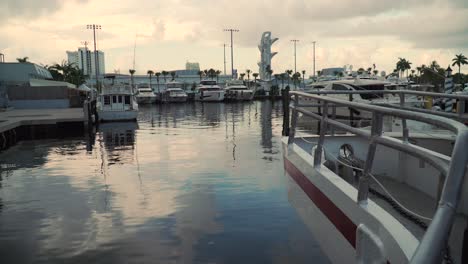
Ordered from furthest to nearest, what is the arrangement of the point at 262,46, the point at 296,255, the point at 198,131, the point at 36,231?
the point at 262,46, the point at 198,131, the point at 36,231, the point at 296,255

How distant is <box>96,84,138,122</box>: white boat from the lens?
31.9 metres

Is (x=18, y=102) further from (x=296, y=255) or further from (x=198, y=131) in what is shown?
(x=296, y=255)

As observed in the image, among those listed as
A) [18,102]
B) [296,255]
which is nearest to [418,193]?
[296,255]

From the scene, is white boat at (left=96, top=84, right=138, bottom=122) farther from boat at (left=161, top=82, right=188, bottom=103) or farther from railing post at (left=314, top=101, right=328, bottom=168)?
boat at (left=161, top=82, right=188, bottom=103)

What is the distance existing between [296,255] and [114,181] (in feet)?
22.2

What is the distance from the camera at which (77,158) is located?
644 inches

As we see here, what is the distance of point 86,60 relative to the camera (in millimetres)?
126938

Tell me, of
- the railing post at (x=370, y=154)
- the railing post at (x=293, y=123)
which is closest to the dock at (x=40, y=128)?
the railing post at (x=293, y=123)

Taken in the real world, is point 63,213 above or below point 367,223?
below

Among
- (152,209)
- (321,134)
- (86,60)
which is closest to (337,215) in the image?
(321,134)

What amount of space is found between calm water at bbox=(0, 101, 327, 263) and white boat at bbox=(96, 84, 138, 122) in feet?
48.8

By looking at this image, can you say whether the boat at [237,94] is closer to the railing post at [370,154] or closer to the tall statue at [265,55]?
the tall statue at [265,55]

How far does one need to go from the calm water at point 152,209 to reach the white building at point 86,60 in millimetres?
83516

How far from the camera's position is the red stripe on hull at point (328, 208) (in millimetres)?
3768
